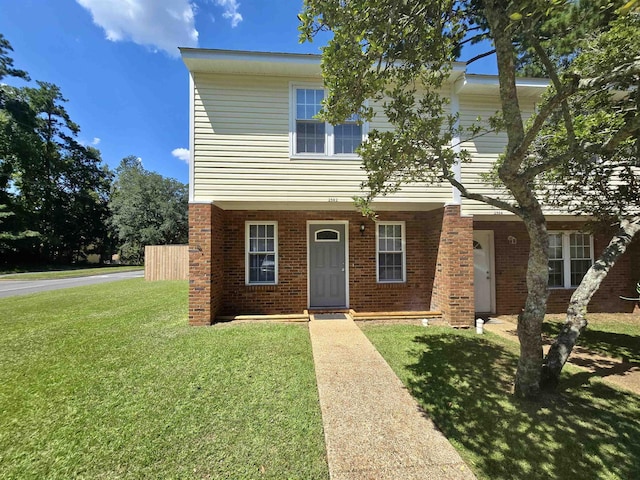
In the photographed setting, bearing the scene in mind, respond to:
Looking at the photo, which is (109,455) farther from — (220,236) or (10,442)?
(220,236)

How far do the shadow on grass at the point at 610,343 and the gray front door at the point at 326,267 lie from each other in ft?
15.3

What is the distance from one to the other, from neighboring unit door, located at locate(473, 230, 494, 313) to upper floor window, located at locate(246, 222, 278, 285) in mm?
5507

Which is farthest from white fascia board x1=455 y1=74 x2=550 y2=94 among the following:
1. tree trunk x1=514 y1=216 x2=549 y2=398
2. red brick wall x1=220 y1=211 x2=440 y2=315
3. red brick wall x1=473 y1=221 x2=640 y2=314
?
tree trunk x1=514 y1=216 x2=549 y2=398

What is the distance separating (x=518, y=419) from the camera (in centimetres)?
299

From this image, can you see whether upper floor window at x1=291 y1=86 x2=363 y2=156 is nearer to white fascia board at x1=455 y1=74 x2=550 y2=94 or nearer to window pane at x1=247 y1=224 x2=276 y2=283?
window pane at x1=247 y1=224 x2=276 y2=283

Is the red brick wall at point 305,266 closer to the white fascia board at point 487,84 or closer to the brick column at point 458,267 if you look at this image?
the brick column at point 458,267

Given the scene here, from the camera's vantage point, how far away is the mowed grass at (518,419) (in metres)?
2.39

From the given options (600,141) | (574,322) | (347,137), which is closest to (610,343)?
(574,322)

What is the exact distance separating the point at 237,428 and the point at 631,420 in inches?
165

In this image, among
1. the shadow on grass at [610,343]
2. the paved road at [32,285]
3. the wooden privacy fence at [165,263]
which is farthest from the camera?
the wooden privacy fence at [165,263]

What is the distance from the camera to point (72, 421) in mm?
2982

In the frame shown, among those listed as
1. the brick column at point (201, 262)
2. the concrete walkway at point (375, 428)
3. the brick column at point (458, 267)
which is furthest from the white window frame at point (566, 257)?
the brick column at point (201, 262)

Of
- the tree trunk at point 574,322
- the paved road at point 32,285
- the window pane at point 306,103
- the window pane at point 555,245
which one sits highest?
the window pane at point 306,103

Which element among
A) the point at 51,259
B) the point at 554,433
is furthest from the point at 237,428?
the point at 51,259
